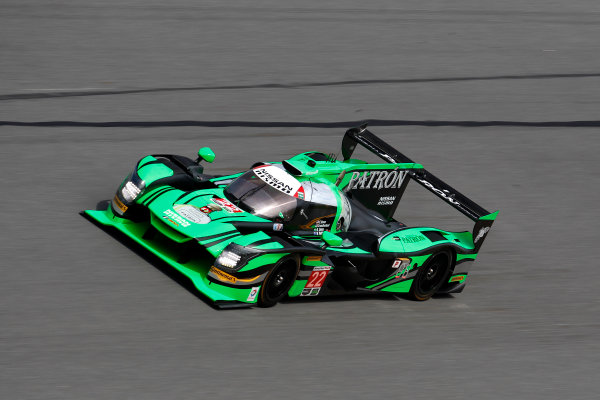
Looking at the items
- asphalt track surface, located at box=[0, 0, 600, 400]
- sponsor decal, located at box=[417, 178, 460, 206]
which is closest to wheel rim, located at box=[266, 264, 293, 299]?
asphalt track surface, located at box=[0, 0, 600, 400]

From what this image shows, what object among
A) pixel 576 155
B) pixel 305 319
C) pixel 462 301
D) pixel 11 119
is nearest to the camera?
pixel 305 319

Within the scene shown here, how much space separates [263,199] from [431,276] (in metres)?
2.24

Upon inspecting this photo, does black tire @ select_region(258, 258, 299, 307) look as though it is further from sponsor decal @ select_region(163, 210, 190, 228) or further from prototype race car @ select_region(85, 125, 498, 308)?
sponsor decal @ select_region(163, 210, 190, 228)

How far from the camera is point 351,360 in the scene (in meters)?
8.44

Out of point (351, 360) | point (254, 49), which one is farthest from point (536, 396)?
point (254, 49)

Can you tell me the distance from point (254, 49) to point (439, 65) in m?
3.91

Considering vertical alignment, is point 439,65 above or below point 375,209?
above

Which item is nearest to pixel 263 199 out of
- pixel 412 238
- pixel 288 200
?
pixel 288 200

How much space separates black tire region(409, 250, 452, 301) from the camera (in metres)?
10.1

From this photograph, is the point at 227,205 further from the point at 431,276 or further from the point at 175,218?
the point at 431,276

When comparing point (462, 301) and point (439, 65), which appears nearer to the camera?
point (462, 301)

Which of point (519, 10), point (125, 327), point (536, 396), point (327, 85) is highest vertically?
point (519, 10)

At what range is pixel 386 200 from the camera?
11297 millimetres

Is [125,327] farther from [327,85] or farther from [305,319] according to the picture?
[327,85]
